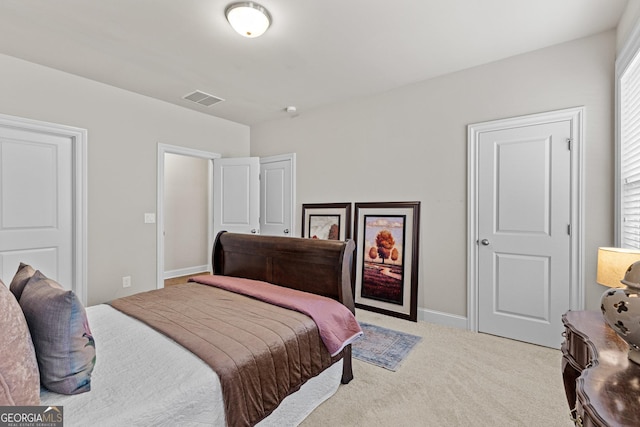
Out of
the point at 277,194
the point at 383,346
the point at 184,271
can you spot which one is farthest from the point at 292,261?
the point at 184,271

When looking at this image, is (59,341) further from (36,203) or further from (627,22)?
(627,22)

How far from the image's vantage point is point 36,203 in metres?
3.05

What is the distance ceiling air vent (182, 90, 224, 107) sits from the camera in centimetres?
373

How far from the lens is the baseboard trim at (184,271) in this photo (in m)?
5.37

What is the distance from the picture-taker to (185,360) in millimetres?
1277

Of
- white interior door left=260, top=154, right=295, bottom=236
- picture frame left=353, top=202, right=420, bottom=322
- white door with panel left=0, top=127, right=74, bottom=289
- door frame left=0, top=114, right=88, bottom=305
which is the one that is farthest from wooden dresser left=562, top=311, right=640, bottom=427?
white door with panel left=0, top=127, right=74, bottom=289

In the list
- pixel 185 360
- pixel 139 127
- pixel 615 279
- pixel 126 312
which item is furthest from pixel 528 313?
pixel 139 127

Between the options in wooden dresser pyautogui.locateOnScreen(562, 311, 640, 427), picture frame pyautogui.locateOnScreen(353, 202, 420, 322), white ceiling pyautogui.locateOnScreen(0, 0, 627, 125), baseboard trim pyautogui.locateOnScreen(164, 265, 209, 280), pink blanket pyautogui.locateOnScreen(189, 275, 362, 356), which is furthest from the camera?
baseboard trim pyautogui.locateOnScreen(164, 265, 209, 280)

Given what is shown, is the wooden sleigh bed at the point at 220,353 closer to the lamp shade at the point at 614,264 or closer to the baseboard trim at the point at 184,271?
the lamp shade at the point at 614,264

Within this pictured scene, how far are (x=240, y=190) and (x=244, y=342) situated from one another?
3496mm

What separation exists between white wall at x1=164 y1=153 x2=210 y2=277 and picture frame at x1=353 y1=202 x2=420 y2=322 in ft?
11.0

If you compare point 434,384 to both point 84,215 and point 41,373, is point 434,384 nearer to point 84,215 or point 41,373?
point 41,373

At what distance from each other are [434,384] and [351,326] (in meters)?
0.80

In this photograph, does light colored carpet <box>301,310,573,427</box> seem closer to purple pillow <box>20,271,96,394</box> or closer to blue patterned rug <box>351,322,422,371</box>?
blue patterned rug <box>351,322,422,371</box>
